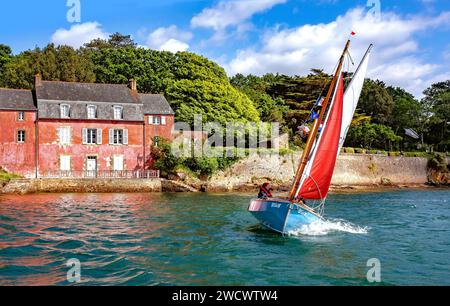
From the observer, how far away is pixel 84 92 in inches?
1981

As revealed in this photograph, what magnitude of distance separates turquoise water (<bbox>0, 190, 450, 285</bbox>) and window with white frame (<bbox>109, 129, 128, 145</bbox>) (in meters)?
19.4

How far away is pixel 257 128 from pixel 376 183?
1743 centimetres

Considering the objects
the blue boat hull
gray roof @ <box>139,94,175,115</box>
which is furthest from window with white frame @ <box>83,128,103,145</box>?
the blue boat hull

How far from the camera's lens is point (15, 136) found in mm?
46844

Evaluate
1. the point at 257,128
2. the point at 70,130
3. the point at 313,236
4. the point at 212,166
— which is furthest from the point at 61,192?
the point at 313,236

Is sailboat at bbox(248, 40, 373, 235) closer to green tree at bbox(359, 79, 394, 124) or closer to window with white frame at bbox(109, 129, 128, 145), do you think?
window with white frame at bbox(109, 129, 128, 145)

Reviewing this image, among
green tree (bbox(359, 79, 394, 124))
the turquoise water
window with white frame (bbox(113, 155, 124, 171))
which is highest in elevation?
green tree (bbox(359, 79, 394, 124))

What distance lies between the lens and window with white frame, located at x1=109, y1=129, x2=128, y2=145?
164 ft

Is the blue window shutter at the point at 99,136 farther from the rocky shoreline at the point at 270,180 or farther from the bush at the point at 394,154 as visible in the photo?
the bush at the point at 394,154

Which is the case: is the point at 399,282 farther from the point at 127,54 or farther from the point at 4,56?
the point at 4,56

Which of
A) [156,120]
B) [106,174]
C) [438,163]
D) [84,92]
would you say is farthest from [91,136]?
[438,163]

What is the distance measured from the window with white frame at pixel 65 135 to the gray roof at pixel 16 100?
3627mm

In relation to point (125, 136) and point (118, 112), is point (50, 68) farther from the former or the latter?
point (125, 136)

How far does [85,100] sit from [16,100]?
6.94 metres
